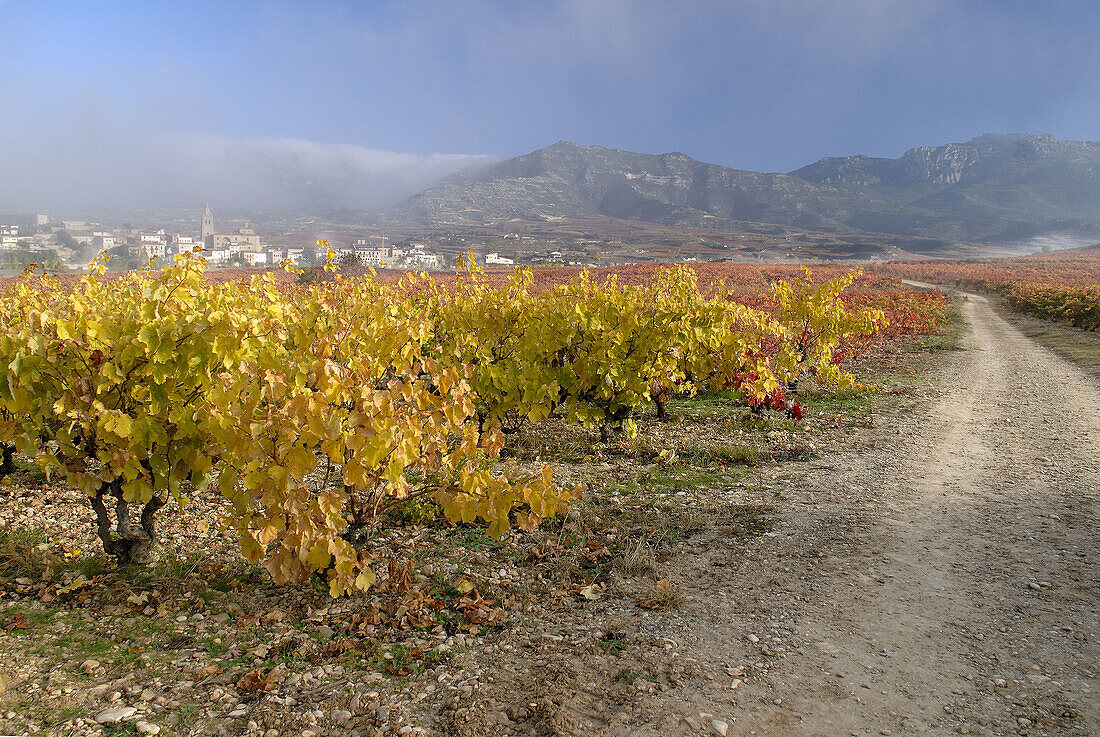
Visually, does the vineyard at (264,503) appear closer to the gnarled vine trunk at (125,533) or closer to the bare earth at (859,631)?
the gnarled vine trunk at (125,533)

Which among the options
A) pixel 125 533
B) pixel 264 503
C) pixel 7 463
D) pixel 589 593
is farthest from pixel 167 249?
pixel 589 593

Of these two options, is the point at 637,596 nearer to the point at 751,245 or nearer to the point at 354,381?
the point at 354,381

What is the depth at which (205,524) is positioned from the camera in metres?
5.19

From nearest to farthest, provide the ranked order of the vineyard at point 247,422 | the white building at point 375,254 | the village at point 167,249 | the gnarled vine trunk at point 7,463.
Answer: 1. the vineyard at point 247,422
2. the gnarled vine trunk at point 7,463
3. the white building at point 375,254
4. the village at point 167,249

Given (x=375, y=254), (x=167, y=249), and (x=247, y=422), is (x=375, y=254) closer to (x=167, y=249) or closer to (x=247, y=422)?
(x=167, y=249)

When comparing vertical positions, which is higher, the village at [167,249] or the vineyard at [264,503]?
the village at [167,249]

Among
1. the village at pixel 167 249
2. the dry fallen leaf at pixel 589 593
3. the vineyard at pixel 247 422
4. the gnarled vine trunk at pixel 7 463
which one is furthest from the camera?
the village at pixel 167 249

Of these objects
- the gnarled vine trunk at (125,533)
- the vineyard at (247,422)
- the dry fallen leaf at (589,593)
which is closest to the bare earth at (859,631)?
the dry fallen leaf at (589,593)

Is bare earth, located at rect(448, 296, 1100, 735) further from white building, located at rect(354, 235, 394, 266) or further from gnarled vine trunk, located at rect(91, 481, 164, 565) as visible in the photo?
white building, located at rect(354, 235, 394, 266)

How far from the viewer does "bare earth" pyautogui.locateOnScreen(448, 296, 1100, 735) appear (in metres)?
2.98

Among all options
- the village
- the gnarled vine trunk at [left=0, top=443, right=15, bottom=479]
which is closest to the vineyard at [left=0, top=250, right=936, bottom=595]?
the gnarled vine trunk at [left=0, top=443, right=15, bottom=479]

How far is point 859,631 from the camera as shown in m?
3.69

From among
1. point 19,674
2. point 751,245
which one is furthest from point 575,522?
point 751,245

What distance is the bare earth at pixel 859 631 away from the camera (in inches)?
117
